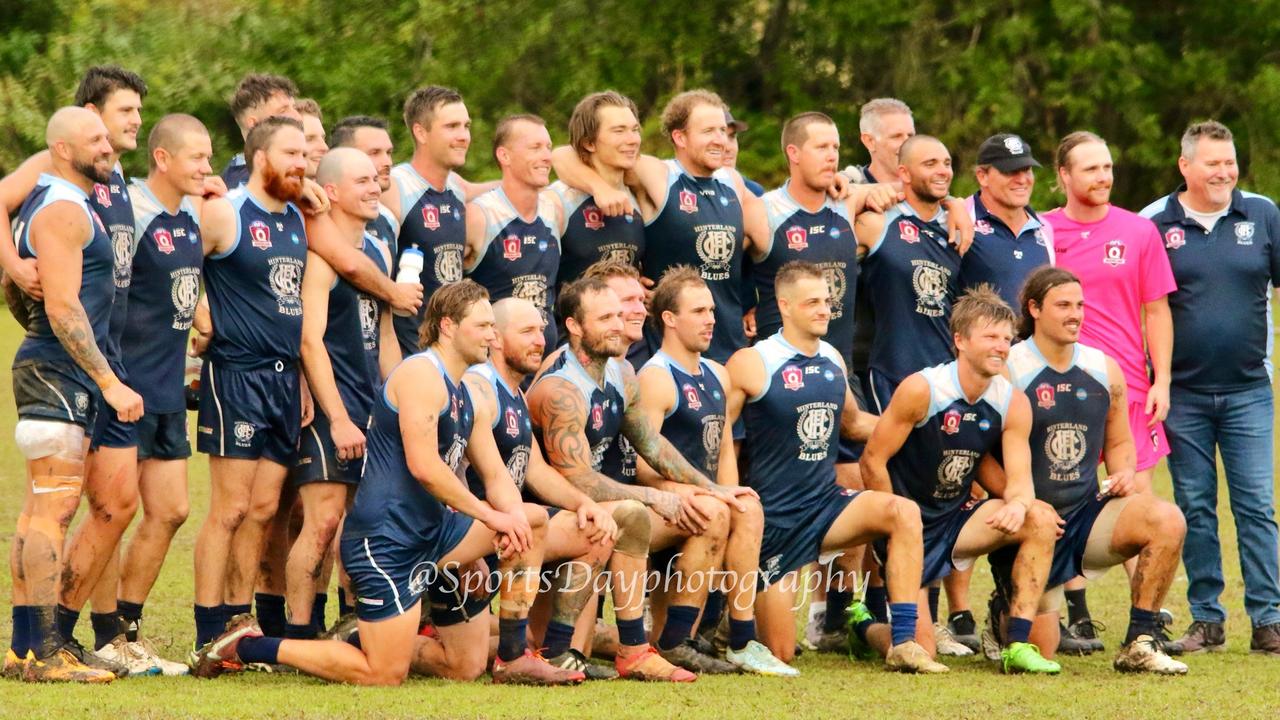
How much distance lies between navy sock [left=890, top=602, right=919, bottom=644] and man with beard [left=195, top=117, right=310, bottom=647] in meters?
2.91

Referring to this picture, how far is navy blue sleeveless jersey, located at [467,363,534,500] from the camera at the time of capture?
7.89m

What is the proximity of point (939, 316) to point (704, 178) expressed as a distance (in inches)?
56.8

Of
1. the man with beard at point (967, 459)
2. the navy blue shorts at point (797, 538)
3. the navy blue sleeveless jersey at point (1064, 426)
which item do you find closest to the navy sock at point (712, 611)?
the navy blue shorts at point (797, 538)

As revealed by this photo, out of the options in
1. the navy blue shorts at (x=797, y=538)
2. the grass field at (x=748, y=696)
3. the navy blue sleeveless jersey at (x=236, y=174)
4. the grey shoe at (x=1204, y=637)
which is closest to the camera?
the grass field at (x=748, y=696)

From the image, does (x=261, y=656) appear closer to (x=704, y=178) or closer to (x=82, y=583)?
(x=82, y=583)

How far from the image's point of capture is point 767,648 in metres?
8.34

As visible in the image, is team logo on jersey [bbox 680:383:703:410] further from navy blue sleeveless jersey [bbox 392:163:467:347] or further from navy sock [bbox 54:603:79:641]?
navy sock [bbox 54:603:79:641]

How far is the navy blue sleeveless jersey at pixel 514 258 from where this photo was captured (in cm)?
887

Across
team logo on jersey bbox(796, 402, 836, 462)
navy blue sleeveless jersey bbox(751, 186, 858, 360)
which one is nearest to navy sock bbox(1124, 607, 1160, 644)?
team logo on jersey bbox(796, 402, 836, 462)

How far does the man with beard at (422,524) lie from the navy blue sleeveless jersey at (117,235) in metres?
1.16

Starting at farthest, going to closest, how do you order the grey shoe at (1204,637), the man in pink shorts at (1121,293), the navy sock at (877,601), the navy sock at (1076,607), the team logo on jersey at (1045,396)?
the navy sock at (1076,607), the man in pink shorts at (1121,293), the navy sock at (877,601), the grey shoe at (1204,637), the team logo on jersey at (1045,396)

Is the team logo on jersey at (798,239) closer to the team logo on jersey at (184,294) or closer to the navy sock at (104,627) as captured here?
the team logo on jersey at (184,294)

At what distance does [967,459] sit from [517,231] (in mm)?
2489

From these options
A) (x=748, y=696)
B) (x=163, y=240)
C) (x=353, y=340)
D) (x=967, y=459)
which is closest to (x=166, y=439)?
(x=163, y=240)
